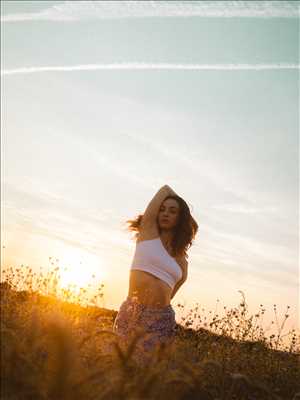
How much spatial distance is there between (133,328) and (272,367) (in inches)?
79.2

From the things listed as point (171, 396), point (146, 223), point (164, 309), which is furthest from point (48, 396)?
point (146, 223)

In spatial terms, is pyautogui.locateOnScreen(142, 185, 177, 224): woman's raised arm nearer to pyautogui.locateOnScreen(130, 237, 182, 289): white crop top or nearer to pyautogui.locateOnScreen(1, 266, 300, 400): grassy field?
pyautogui.locateOnScreen(130, 237, 182, 289): white crop top

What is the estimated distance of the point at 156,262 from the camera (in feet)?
21.1

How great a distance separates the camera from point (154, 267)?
6387 millimetres

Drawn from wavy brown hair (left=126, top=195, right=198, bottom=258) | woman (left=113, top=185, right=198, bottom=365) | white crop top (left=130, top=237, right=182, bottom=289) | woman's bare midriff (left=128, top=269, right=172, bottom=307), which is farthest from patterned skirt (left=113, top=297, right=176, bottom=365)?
wavy brown hair (left=126, top=195, right=198, bottom=258)

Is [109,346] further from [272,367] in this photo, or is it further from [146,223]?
[146,223]

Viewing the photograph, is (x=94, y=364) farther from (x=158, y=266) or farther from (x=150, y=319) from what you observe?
(x=158, y=266)

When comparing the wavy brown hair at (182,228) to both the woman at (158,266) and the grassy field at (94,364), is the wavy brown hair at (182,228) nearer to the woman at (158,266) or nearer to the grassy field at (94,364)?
the woman at (158,266)

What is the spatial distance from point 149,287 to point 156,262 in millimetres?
412

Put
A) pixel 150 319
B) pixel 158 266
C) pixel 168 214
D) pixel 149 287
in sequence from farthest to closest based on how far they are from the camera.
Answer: pixel 168 214, pixel 158 266, pixel 149 287, pixel 150 319

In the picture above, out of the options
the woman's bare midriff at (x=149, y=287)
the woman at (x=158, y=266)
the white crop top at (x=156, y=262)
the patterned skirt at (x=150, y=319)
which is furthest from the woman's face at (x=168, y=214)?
the patterned skirt at (x=150, y=319)

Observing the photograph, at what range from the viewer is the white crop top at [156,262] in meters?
6.38

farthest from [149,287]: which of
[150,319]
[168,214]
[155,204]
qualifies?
[155,204]

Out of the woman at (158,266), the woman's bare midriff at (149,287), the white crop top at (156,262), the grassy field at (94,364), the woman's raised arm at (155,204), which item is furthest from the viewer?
the woman's raised arm at (155,204)
